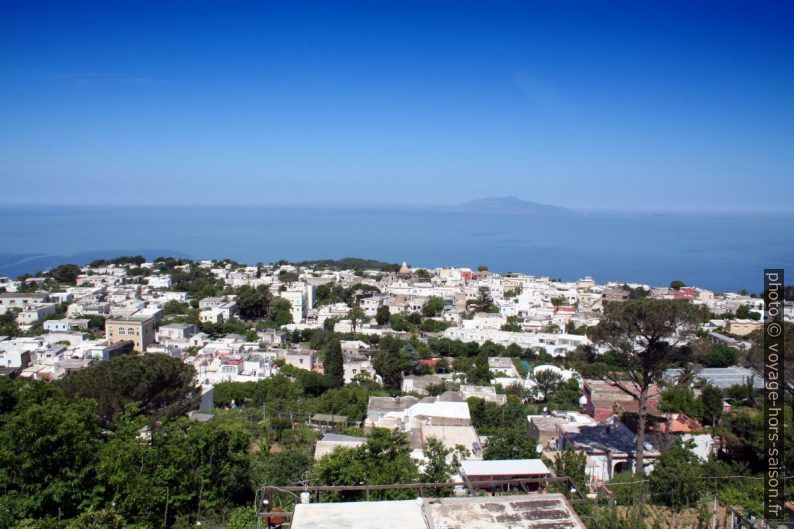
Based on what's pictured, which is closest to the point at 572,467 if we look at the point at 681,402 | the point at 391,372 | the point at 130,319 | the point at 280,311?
the point at 681,402

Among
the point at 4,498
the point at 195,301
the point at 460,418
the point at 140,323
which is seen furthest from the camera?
the point at 195,301

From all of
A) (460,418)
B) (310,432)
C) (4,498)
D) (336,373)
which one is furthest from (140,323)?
(4,498)

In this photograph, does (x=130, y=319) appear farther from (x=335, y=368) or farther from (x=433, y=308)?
(x=433, y=308)

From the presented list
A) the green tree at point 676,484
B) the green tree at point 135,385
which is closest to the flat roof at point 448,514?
the green tree at point 676,484

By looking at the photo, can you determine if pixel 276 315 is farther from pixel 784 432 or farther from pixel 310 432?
pixel 784 432

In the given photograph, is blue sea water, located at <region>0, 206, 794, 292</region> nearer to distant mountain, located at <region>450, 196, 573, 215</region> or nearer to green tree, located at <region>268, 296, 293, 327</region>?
green tree, located at <region>268, 296, 293, 327</region>

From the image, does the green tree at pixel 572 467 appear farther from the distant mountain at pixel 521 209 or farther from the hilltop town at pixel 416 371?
the distant mountain at pixel 521 209
